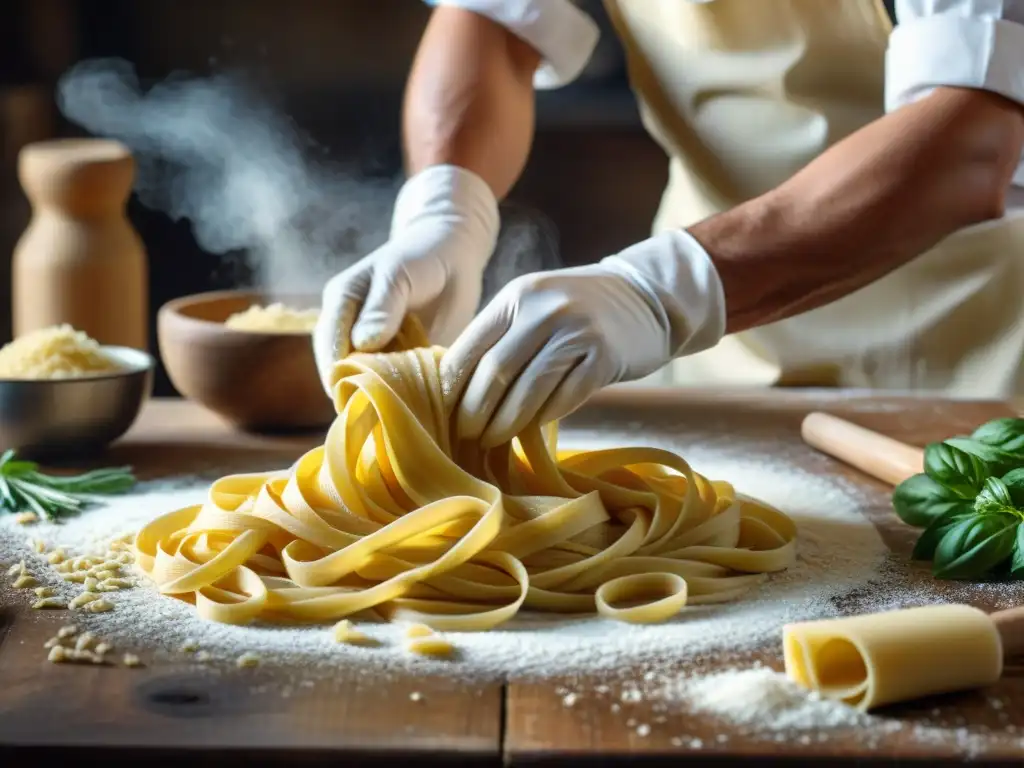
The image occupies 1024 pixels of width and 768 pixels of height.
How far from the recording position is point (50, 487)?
6.77 feet

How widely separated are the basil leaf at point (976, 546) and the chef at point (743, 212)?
0.51m

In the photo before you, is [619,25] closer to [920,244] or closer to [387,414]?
[920,244]

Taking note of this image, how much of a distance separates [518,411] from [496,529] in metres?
0.22

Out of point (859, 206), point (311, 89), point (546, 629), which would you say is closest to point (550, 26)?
point (859, 206)

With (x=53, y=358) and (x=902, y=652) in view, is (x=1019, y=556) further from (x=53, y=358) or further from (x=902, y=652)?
(x=53, y=358)

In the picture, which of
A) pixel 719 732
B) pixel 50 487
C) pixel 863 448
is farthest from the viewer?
pixel 863 448

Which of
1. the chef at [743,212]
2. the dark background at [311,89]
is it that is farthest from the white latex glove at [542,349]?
the dark background at [311,89]

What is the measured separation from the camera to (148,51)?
4.48 m

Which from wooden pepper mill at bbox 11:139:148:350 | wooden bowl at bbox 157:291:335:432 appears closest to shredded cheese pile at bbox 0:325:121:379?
wooden bowl at bbox 157:291:335:432

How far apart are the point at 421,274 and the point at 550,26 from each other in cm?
75

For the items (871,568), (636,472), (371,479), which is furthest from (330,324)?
(871,568)

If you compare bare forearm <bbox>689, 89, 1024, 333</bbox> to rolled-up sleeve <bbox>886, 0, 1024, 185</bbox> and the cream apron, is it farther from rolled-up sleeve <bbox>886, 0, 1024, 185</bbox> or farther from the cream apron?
the cream apron

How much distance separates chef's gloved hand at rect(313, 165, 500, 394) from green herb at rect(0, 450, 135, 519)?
361mm

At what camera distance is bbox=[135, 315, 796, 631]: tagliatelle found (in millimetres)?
1616
